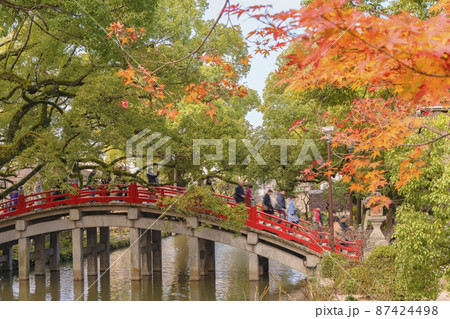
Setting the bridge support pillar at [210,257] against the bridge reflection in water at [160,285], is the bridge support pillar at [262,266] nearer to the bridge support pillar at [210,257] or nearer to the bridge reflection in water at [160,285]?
the bridge reflection in water at [160,285]

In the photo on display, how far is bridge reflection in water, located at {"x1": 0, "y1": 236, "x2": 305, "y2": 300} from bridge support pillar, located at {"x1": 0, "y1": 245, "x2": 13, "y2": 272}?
112cm

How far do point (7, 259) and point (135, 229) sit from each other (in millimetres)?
7113

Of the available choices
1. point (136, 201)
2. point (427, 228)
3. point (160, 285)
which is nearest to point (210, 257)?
point (160, 285)

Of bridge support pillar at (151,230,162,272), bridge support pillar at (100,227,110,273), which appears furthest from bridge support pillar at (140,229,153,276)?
bridge support pillar at (100,227,110,273)

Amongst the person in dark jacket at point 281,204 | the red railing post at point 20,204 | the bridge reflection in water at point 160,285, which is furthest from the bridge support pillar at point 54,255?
the person in dark jacket at point 281,204

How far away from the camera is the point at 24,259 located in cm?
2319

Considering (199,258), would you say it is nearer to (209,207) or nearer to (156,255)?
(209,207)

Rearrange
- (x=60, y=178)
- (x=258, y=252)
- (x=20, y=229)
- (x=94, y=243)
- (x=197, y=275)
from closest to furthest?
Answer: (x=60, y=178), (x=258, y=252), (x=197, y=275), (x=20, y=229), (x=94, y=243)

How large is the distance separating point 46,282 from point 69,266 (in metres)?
4.66

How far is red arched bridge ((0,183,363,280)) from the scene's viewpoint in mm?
19672

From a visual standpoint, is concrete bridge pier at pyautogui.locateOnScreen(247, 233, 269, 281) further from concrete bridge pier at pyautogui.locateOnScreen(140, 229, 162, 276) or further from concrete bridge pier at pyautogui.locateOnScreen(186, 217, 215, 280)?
concrete bridge pier at pyautogui.locateOnScreen(140, 229, 162, 276)

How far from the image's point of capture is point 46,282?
22.3 metres
